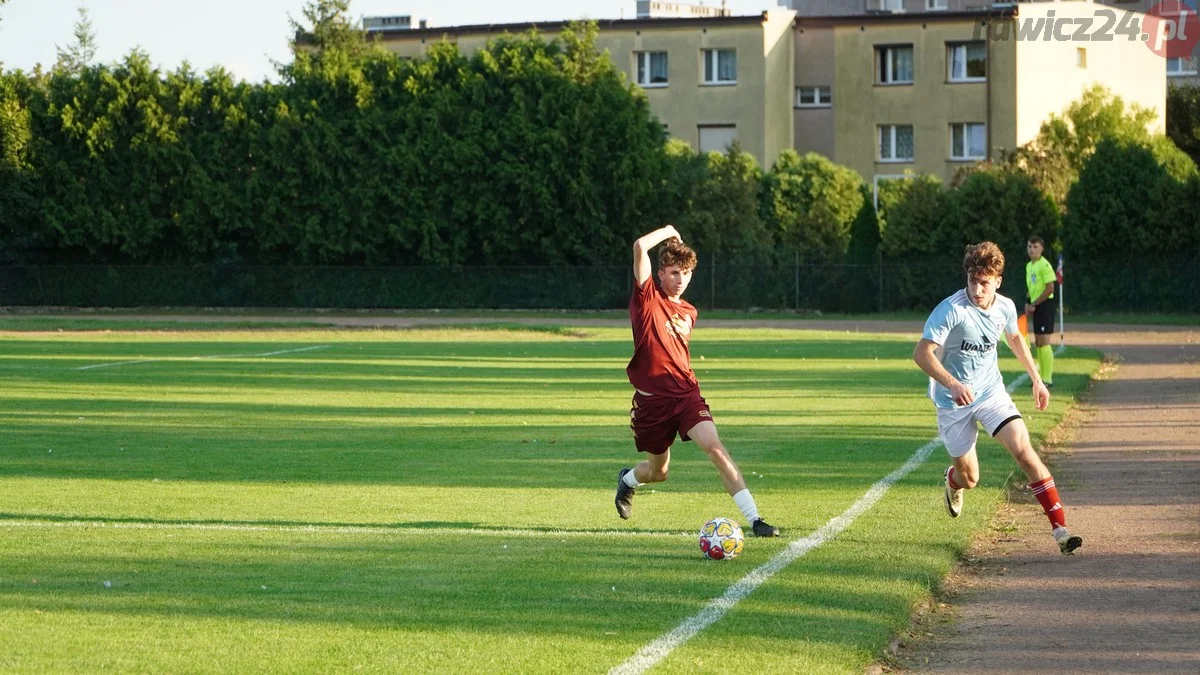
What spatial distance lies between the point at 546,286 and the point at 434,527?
1681 inches

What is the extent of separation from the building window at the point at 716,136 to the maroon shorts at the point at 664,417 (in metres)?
57.5

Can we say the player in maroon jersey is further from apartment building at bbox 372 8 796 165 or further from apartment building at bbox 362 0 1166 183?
apartment building at bbox 372 8 796 165

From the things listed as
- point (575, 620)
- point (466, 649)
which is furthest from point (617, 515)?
point (466, 649)

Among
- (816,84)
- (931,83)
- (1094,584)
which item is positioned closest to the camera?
(1094,584)

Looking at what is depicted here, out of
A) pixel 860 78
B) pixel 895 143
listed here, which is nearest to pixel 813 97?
pixel 860 78

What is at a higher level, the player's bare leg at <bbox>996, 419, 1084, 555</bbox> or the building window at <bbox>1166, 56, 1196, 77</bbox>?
the building window at <bbox>1166, 56, 1196, 77</bbox>

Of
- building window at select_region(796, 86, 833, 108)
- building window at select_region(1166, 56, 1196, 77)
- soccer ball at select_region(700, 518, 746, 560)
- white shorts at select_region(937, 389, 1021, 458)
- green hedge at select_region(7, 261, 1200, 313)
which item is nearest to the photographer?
soccer ball at select_region(700, 518, 746, 560)

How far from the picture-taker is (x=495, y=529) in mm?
10375

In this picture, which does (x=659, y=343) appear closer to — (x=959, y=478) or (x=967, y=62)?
(x=959, y=478)

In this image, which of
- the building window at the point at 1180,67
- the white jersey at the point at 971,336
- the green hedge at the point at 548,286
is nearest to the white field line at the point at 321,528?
the white jersey at the point at 971,336

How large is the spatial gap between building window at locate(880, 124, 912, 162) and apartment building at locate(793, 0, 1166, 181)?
43 millimetres

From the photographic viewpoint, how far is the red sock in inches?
378

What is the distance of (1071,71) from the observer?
6731 cm

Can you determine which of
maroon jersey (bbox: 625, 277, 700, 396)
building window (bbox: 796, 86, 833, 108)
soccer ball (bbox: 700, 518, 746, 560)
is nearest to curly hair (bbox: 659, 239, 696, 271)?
maroon jersey (bbox: 625, 277, 700, 396)
